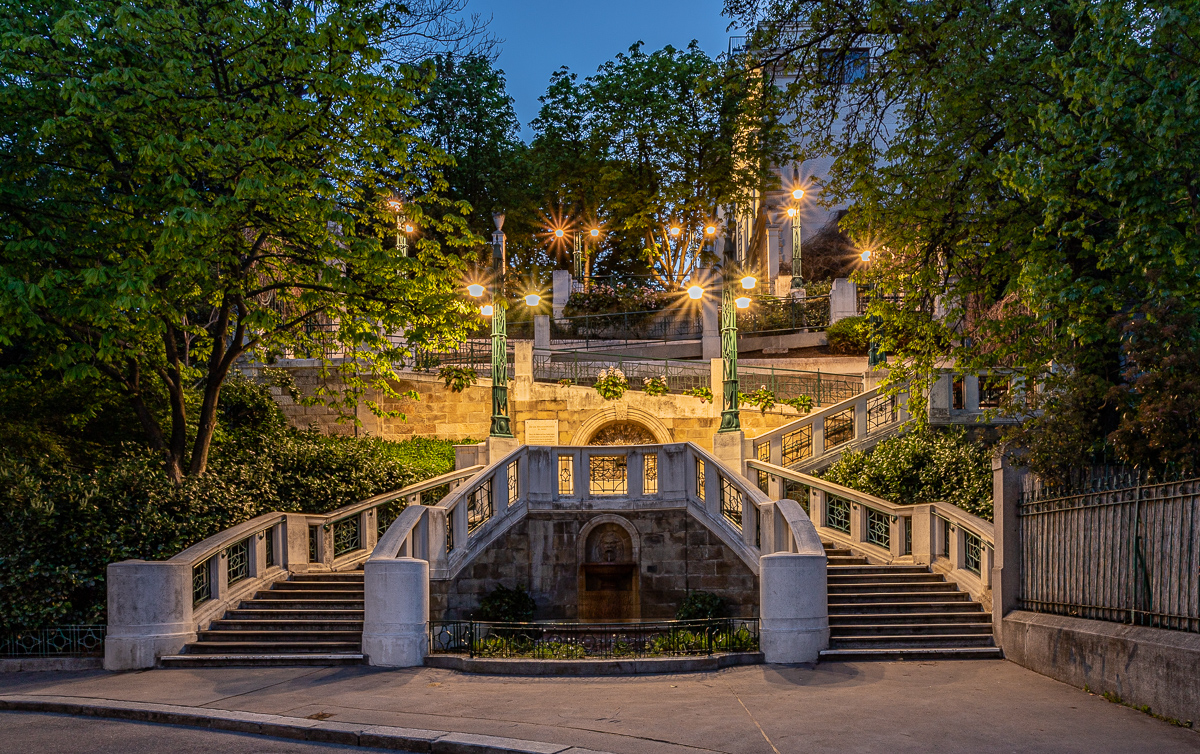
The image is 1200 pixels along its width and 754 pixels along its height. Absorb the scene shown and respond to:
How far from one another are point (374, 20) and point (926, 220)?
27.9ft

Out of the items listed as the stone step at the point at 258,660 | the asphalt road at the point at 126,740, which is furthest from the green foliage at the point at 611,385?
the asphalt road at the point at 126,740

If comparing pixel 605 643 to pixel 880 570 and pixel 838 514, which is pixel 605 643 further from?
pixel 838 514

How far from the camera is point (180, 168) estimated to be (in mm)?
12477

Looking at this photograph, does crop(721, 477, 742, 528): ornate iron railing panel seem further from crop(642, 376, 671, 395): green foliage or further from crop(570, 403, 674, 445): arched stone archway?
crop(642, 376, 671, 395): green foliage

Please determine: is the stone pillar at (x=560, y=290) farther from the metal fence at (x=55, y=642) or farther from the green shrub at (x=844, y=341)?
the metal fence at (x=55, y=642)

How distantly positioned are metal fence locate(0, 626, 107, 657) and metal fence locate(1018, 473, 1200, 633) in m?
10.9

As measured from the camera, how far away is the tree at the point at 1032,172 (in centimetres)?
945

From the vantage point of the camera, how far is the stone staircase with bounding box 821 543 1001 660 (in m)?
10.7

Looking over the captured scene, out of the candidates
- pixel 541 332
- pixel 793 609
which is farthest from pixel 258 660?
pixel 541 332

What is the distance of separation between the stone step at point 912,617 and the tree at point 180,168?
7266 millimetres

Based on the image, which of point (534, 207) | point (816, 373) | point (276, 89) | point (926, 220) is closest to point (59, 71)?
point (276, 89)

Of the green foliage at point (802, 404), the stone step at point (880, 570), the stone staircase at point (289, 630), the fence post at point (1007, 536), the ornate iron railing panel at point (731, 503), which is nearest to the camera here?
the fence post at point (1007, 536)

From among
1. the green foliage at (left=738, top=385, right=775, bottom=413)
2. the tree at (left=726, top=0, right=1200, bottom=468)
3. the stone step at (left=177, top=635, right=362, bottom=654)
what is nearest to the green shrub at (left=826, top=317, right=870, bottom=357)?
the green foliage at (left=738, top=385, right=775, bottom=413)

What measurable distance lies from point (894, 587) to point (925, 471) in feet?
13.1
